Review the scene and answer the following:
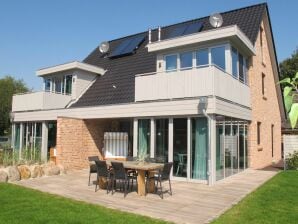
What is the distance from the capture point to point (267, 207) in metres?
8.70

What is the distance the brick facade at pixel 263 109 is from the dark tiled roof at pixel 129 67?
59.0 inches

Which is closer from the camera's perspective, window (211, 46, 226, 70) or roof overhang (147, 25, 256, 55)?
roof overhang (147, 25, 256, 55)

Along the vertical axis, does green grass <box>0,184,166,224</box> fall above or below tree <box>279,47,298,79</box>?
below

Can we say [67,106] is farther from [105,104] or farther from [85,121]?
[105,104]

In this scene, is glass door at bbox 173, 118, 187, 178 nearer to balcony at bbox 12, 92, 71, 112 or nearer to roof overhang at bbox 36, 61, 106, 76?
roof overhang at bbox 36, 61, 106, 76

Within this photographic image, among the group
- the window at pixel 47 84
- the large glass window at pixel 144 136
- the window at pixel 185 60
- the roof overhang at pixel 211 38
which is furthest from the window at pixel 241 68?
the window at pixel 47 84

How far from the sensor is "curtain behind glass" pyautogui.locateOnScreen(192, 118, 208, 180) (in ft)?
41.3

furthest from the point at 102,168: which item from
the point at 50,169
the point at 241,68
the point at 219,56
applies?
the point at 241,68

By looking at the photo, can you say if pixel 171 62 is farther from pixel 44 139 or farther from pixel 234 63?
pixel 44 139

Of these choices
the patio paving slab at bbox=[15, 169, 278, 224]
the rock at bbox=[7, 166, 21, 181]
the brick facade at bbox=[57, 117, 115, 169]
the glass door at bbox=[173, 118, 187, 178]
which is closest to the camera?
the patio paving slab at bbox=[15, 169, 278, 224]

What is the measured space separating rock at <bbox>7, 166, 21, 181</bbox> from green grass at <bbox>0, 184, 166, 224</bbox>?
3012 millimetres

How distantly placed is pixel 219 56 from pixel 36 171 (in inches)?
369

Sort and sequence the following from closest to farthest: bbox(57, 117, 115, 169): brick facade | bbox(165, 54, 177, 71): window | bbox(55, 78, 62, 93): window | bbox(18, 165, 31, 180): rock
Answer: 1. bbox(18, 165, 31, 180): rock
2. bbox(165, 54, 177, 71): window
3. bbox(57, 117, 115, 169): brick facade
4. bbox(55, 78, 62, 93): window

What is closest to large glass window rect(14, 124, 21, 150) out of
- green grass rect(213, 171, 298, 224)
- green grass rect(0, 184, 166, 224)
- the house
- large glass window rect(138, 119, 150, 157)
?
the house
